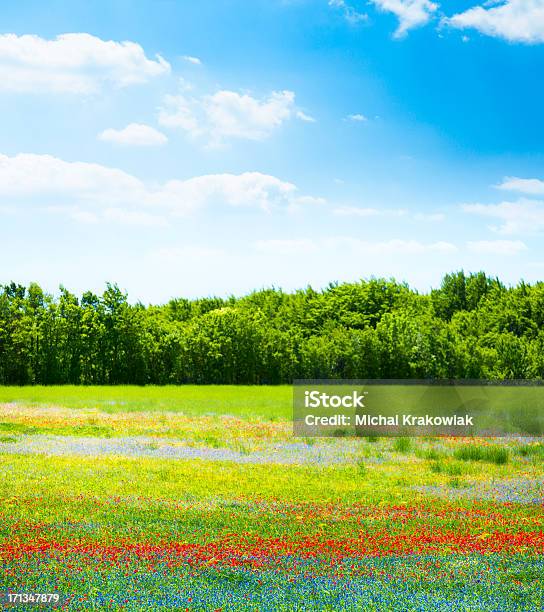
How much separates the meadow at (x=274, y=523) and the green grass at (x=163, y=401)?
→ 41.5 feet

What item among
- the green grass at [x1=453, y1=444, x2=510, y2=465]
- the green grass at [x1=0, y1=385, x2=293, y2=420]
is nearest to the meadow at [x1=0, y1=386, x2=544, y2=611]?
the green grass at [x1=453, y1=444, x2=510, y2=465]

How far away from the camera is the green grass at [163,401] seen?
130 ft

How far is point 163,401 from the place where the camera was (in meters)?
46.3

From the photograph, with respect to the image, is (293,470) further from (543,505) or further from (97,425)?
(97,425)

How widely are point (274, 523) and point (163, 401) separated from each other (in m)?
33.9

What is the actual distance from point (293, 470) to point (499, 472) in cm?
615

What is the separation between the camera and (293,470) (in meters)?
19.7

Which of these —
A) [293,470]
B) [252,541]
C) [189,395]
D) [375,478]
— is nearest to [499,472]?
[375,478]

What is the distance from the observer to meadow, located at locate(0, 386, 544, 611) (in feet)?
31.6
